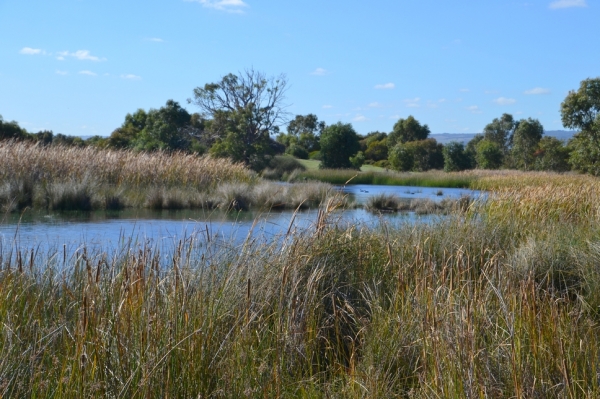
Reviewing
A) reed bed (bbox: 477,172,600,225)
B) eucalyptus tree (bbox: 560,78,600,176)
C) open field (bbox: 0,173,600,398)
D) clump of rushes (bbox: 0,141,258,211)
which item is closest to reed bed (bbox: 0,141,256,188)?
clump of rushes (bbox: 0,141,258,211)

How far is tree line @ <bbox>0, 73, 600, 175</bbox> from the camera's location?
3531cm

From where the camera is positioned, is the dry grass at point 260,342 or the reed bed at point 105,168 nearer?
the dry grass at point 260,342

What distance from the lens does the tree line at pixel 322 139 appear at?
116ft

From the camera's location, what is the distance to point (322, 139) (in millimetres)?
47281

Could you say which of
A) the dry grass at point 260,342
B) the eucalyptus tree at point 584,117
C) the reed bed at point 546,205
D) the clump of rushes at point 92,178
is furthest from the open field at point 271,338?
the eucalyptus tree at point 584,117

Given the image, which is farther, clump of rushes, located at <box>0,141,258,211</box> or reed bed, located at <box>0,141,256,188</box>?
reed bed, located at <box>0,141,256,188</box>

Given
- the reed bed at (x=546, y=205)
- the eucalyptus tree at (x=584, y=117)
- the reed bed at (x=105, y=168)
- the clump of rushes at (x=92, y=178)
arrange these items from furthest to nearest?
the eucalyptus tree at (x=584, y=117)
the reed bed at (x=105, y=168)
the clump of rushes at (x=92, y=178)
the reed bed at (x=546, y=205)

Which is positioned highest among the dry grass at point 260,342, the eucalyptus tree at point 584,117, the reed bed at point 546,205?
the eucalyptus tree at point 584,117

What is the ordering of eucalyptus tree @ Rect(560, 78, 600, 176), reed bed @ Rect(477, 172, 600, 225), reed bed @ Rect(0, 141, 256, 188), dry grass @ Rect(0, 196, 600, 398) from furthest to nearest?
eucalyptus tree @ Rect(560, 78, 600, 176)
reed bed @ Rect(0, 141, 256, 188)
reed bed @ Rect(477, 172, 600, 225)
dry grass @ Rect(0, 196, 600, 398)

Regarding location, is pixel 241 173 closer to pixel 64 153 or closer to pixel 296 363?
pixel 64 153

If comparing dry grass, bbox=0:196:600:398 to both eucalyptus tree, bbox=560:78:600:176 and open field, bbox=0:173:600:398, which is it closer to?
open field, bbox=0:173:600:398

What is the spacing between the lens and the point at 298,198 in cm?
1773

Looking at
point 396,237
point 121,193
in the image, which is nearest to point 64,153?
point 121,193

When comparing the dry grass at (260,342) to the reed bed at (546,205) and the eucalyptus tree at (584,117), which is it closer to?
the reed bed at (546,205)
